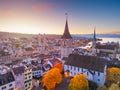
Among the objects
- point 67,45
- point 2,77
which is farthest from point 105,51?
point 2,77

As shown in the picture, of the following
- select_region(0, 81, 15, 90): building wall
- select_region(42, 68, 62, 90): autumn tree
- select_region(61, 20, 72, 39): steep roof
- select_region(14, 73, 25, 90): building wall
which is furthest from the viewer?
select_region(61, 20, 72, 39): steep roof

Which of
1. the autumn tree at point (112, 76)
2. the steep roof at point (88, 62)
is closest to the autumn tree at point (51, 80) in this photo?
the steep roof at point (88, 62)

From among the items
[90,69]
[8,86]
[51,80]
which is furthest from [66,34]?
[8,86]

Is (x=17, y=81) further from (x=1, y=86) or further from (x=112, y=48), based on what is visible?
(x=112, y=48)

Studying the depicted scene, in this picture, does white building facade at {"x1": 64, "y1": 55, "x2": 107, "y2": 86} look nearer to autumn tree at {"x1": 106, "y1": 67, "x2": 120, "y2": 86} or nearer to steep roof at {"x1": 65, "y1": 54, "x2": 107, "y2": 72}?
steep roof at {"x1": 65, "y1": 54, "x2": 107, "y2": 72}

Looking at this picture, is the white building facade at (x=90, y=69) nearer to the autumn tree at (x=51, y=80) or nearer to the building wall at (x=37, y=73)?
the autumn tree at (x=51, y=80)

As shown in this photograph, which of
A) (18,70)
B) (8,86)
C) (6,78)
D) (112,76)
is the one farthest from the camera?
(18,70)

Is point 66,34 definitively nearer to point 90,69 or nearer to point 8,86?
point 90,69

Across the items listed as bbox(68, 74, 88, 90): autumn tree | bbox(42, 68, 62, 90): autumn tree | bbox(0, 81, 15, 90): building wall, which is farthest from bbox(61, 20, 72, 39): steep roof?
bbox(0, 81, 15, 90): building wall

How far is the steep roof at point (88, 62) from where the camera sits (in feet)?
Result: 88.8

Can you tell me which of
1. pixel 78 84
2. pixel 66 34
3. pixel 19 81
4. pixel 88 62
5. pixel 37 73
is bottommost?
pixel 37 73

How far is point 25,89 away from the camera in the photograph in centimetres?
2991

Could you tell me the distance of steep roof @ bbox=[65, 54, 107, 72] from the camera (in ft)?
88.8

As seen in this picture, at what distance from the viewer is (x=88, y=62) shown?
28594mm
